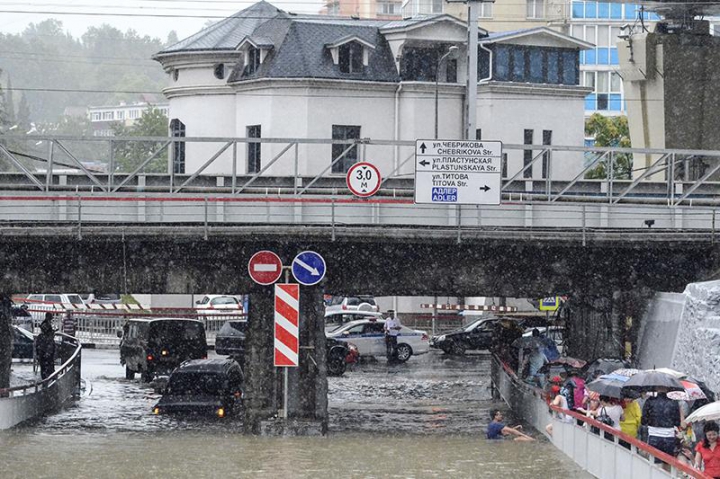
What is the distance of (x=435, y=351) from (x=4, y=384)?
2475 centimetres

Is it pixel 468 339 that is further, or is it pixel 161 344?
pixel 468 339

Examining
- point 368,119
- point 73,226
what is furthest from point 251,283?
point 368,119

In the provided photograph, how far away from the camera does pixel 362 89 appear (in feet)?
215

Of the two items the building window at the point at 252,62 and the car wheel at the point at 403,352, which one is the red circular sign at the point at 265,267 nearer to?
the car wheel at the point at 403,352

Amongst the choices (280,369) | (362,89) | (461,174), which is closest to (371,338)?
(461,174)

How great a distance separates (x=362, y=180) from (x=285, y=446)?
7.52 meters

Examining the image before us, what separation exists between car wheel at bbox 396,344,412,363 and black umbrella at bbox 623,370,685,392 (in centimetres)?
2802

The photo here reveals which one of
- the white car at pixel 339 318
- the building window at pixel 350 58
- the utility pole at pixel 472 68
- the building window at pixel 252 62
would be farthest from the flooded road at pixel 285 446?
the building window at pixel 252 62

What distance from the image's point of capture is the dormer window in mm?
65812

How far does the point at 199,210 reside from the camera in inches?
1390

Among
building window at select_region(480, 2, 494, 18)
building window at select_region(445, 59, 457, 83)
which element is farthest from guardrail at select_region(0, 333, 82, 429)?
building window at select_region(480, 2, 494, 18)

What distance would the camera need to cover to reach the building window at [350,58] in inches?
2598

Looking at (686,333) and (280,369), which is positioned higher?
(686,333)

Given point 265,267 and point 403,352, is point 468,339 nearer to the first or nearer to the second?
point 403,352
